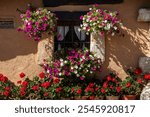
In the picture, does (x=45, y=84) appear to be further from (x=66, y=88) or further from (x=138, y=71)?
(x=138, y=71)

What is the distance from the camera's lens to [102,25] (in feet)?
24.2

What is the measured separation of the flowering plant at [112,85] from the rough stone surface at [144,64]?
563 mm

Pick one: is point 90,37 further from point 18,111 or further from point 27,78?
point 18,111

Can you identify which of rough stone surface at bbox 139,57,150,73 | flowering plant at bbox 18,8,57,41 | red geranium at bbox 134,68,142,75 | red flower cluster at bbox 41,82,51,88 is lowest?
red flower cluster at bbox 41,82,51,88

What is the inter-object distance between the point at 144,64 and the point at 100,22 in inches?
51.4

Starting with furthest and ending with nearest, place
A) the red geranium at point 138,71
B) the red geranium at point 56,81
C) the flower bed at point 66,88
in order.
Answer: the red geranium at point 138,71
the red geranium at point 56,81
the flower bed at point 66,88

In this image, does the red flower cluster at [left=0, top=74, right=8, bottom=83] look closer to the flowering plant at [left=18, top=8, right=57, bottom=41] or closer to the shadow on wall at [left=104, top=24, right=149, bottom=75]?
the flowering plant at [left=18, top=8, right=57, bottom=41]

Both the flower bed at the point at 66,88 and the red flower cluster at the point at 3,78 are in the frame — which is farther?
the red flower cluster at the point at 3,78

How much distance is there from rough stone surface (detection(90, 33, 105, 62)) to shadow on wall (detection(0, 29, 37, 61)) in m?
1.24

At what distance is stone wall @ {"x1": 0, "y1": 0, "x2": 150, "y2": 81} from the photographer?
782 cm

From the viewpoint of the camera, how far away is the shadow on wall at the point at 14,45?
7.93 m

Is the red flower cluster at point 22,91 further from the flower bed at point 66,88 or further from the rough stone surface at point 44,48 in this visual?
the rough stone surface at point 44,48

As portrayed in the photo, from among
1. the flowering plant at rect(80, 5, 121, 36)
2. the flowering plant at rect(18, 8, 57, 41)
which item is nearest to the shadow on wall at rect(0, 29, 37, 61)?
the flowering plant at rect(18, 8, 57, 41)

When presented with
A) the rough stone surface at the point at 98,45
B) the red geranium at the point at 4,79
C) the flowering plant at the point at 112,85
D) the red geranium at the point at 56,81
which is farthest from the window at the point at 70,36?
the red geranium at the point at 4,79
